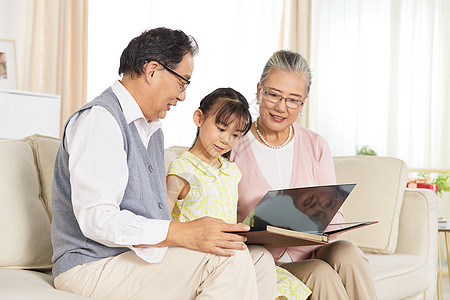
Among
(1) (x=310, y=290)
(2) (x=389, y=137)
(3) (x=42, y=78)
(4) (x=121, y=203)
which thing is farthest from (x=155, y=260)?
(2) (x=389, y=137)

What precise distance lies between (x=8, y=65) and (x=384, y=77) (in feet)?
10.8

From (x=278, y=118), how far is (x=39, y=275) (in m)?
1.00

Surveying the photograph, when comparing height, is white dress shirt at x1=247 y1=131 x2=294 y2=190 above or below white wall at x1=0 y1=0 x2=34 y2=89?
below

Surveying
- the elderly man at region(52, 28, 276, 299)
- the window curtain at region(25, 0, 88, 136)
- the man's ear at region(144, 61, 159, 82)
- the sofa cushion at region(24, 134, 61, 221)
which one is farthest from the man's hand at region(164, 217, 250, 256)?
the window curtain at region(25, 0, 88, 136)

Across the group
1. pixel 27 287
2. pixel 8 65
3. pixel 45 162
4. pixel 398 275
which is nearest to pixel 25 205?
pixel 45 162

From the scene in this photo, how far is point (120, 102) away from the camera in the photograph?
1.58 metres

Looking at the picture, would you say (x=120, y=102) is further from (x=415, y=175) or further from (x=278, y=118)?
(x=415, y=175)

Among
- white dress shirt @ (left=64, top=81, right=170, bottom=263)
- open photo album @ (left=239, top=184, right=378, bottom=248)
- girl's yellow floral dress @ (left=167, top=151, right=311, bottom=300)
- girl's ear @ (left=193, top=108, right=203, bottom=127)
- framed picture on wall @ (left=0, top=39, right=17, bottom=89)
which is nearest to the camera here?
white dress shirt @ (left=64, top=81, right=170, bottom=263)

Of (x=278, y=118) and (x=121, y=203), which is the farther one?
(x=278, y=118)

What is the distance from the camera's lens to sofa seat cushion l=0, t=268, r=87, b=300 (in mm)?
1400

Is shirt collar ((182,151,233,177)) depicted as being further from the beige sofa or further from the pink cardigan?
the beige sofa

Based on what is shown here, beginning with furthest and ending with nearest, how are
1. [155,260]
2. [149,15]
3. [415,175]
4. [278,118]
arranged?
[415,175] < [149,15] < [278,118] < [155,260]

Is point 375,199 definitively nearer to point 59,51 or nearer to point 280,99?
point 280,99

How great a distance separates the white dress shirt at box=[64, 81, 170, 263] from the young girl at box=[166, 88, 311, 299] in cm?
49
